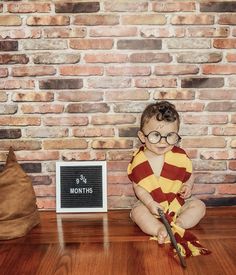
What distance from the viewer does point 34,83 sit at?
8.56 ft

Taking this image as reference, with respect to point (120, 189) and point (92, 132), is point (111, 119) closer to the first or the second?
point (92, 132)

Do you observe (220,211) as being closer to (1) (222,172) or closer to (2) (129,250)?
(1) (222,172)

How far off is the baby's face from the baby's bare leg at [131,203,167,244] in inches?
13.5

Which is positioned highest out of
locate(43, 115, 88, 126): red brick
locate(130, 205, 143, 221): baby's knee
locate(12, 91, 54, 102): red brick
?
locate(12, 91, 54, 102): red brick

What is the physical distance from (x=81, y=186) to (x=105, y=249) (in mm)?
656

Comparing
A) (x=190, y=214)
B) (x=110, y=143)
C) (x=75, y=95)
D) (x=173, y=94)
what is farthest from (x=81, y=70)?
(x=190, y=214)

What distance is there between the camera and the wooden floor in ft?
6.18

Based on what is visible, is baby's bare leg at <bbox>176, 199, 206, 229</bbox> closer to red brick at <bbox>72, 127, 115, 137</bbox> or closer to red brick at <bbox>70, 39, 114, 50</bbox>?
red brick at <bbox>72, 127, 115, 137</bbox>

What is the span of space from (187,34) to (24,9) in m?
1.03

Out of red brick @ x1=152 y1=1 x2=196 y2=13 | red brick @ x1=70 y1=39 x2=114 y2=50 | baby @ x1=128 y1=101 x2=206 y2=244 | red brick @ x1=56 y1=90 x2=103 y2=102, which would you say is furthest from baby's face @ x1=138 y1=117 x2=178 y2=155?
red brick @ x1=152 y1=1 x2=196 y2=13

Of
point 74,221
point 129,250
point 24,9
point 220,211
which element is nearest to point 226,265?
point 129,250

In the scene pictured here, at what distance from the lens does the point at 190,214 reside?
2357 mm

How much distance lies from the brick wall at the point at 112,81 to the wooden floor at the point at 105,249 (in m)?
0.32

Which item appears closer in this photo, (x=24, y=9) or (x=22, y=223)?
(x=22, y=223)
